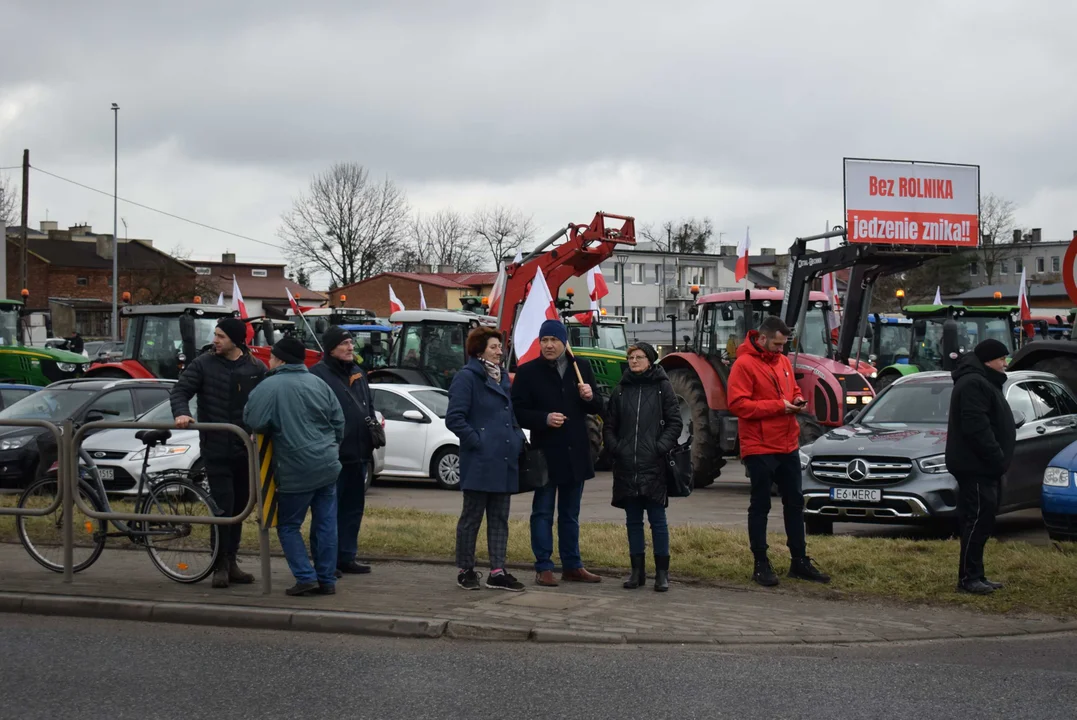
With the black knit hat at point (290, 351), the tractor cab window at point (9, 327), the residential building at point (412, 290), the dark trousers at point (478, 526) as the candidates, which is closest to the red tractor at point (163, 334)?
the tractor cab window at point (9, 327)

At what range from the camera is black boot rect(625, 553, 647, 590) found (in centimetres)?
941

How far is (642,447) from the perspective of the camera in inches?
367

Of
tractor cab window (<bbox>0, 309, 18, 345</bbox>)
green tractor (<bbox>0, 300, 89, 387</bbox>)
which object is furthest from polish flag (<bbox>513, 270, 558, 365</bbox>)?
tractor cab window (<bbox>0, 309, 18, 345</bbox>)

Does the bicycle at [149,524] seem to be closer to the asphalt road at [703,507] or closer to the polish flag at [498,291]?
the asphalt road at [703,507]

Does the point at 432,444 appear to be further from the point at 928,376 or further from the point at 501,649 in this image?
the point at 501,649

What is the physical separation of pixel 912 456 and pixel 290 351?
621cm

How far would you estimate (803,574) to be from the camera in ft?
32.0

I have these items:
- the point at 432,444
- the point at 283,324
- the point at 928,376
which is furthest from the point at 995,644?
the point at 283,324

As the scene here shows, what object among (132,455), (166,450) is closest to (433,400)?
(132,455)

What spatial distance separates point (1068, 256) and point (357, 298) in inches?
2853

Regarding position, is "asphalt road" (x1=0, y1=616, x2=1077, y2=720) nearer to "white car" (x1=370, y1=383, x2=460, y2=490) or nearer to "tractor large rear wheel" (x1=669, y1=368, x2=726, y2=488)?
"tractor large rear wheel" (x1=669, y1=368, x2=726, y2=488)

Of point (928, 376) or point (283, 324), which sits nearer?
point (928, 376)

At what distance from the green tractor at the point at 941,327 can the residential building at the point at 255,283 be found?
57321mm

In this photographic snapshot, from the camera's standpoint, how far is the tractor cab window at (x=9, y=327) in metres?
25.5
